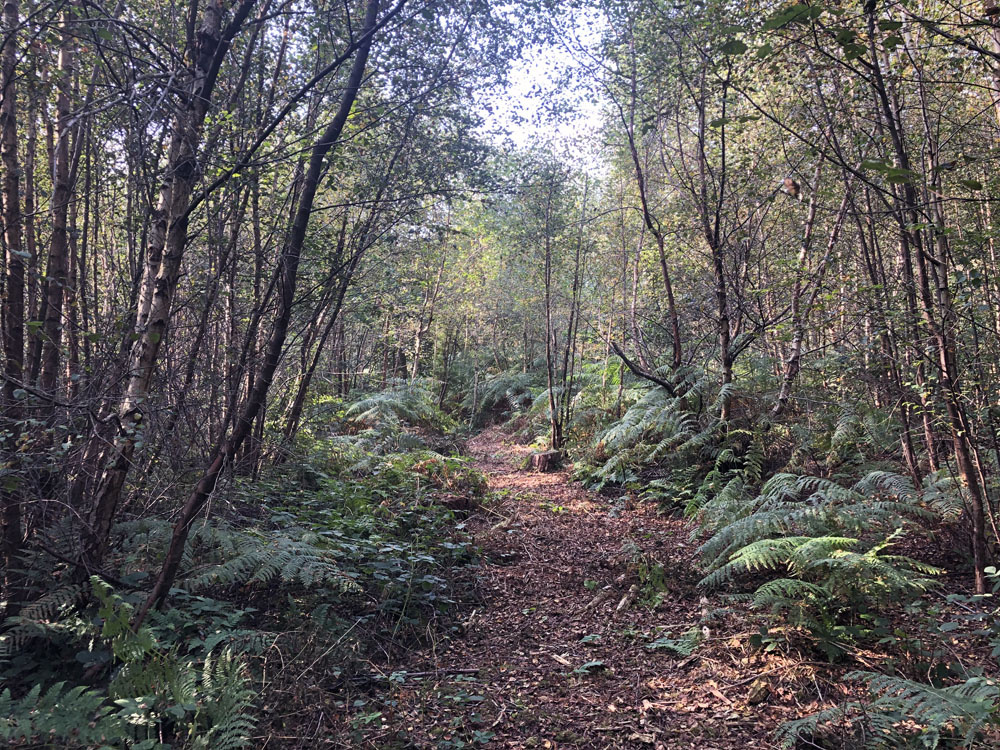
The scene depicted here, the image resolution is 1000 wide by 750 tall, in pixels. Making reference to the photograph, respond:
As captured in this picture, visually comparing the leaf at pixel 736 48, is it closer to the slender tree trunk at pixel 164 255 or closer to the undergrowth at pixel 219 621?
the slender tree trunk at pixel 164 255

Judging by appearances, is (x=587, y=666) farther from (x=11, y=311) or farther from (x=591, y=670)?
(x=11, y=311)

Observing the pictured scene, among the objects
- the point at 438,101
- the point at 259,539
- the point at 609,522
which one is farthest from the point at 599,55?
Result: the point at 259,539

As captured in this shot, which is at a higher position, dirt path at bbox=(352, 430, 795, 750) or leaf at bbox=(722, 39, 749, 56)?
leaf at bbox=(722, 39, 749, 56)

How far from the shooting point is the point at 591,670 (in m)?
3.60

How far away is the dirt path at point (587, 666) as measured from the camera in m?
2.94

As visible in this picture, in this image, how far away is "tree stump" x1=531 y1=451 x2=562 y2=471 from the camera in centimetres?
1011

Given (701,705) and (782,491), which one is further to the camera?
(782,491)

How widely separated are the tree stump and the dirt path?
404 cm

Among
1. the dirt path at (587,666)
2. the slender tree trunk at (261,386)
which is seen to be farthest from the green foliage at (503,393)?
the slender tree trunk at (261,386)

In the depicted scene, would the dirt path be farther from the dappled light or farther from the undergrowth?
the undergrowth

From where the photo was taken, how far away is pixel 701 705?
308cm

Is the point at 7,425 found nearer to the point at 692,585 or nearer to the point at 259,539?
the point at 259,539

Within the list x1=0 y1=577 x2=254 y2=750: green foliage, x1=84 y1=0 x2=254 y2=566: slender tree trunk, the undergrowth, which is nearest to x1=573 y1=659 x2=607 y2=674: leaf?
the undergrowth

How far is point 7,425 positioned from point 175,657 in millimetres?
1679
